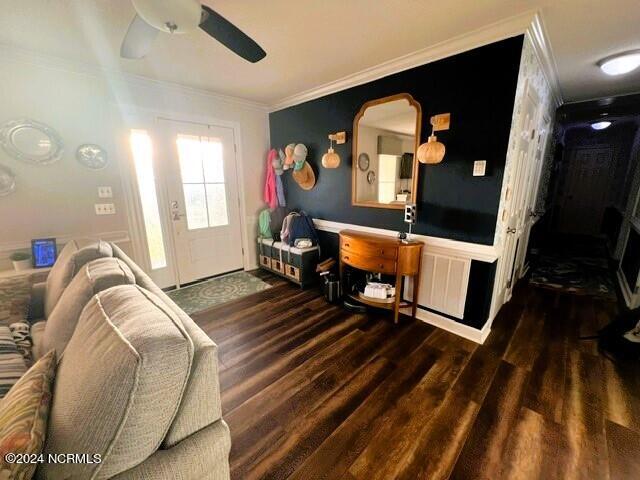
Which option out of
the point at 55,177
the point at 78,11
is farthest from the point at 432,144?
the point at 55,177

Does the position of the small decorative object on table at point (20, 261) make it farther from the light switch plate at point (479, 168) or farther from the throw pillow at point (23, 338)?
the light switch plate at point (479, 168)

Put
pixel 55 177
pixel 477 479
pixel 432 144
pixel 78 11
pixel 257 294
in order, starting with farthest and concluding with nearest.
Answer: pixel 257 294
pixel 55 177
pixel 432 144
pixel 78 11
pixel 477 479

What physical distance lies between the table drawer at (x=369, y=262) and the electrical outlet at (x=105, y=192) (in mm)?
2497

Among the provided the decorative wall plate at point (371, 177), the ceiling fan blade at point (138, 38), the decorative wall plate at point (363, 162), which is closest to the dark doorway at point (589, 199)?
the decorative wall plate at point (371, 177)

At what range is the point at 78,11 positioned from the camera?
166cm

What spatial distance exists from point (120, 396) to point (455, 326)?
2467 mm

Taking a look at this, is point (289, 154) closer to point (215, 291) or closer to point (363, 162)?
point (363, 162)

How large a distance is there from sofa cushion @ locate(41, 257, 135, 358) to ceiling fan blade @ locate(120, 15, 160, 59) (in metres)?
1.27

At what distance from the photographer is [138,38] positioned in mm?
1476

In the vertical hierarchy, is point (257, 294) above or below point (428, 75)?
below

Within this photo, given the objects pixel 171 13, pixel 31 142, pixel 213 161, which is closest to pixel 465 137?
pixel 171 13

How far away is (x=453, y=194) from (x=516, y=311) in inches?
61.0

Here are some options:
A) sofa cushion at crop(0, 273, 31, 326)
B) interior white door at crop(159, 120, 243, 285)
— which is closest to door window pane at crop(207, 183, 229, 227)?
interior white door at crop(159, 120, 243, 285)

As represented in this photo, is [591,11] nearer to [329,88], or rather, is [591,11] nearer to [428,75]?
[428,75]
